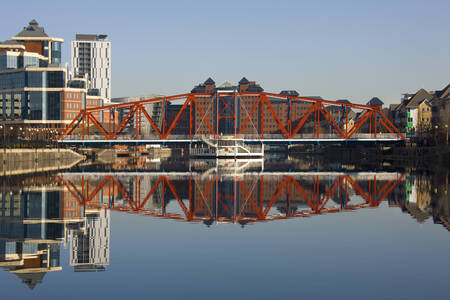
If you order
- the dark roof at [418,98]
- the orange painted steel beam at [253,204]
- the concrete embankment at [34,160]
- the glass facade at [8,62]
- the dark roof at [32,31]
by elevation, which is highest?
the dark roof at [32,31]

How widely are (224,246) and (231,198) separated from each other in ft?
70.8

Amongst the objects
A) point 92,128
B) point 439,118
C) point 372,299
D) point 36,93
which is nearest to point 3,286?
point 372,299

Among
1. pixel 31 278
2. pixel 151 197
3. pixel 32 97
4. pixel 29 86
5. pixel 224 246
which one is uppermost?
pixel 29 86

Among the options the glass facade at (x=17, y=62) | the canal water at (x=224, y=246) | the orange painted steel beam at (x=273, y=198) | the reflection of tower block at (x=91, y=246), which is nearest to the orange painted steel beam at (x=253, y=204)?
the canal water at (x=224, y=246)

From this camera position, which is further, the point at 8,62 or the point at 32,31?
the point at 32,31

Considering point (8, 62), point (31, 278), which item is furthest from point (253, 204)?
point (8, 62)

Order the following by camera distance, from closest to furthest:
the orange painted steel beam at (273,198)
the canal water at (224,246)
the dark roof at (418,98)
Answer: the canal water at (224,246)
the orange painted steel beam at (273,198)
the dark roof at (418,98)

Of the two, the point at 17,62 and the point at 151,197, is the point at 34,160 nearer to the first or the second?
the point at 17,62

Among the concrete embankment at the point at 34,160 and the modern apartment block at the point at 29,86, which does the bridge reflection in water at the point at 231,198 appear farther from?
the modern apartment block at the point at 29,86

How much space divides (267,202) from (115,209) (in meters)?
11.5

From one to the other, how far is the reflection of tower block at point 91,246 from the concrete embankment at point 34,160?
5236 cm

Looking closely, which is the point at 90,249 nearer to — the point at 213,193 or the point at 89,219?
the point at 89,219

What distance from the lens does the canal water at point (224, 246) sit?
18516mm

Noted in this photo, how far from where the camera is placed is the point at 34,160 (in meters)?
115
